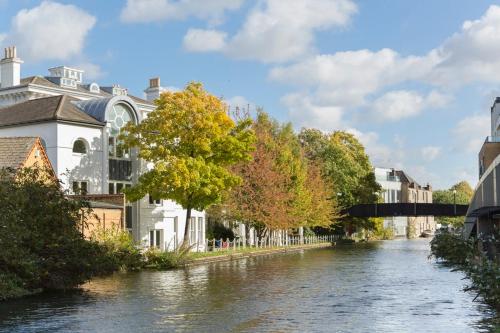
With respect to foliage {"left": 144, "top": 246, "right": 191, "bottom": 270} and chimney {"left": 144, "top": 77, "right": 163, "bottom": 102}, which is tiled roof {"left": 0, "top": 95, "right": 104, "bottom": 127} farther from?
chimney {"left": 144, "top": 77, "right": 163, "bottom": 102}

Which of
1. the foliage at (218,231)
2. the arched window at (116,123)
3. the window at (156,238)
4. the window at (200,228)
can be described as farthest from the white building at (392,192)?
the arched window at (116,123)

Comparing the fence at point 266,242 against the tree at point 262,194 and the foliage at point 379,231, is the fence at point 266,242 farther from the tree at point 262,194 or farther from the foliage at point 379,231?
the foliage at point 379,231

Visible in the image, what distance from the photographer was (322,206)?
84.4 metres

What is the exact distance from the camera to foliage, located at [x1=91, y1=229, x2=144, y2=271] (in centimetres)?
4253

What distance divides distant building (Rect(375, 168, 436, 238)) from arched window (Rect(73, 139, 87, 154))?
94122 millimetres

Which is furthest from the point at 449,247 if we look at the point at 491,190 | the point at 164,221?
the point at 164,221

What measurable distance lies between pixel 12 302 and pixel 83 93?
151ft

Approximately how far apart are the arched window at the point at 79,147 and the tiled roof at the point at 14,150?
362 inches

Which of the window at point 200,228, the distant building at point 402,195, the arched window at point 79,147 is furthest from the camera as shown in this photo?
the distant building at point 402,195

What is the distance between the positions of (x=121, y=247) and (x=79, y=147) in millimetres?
12830

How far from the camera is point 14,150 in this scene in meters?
43.6

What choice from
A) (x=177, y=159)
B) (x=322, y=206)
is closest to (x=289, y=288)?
(x=177, y=159)

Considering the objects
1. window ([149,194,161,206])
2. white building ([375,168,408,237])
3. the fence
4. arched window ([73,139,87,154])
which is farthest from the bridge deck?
arched window ([73,139,87,154])

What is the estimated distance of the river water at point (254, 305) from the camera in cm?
2159
